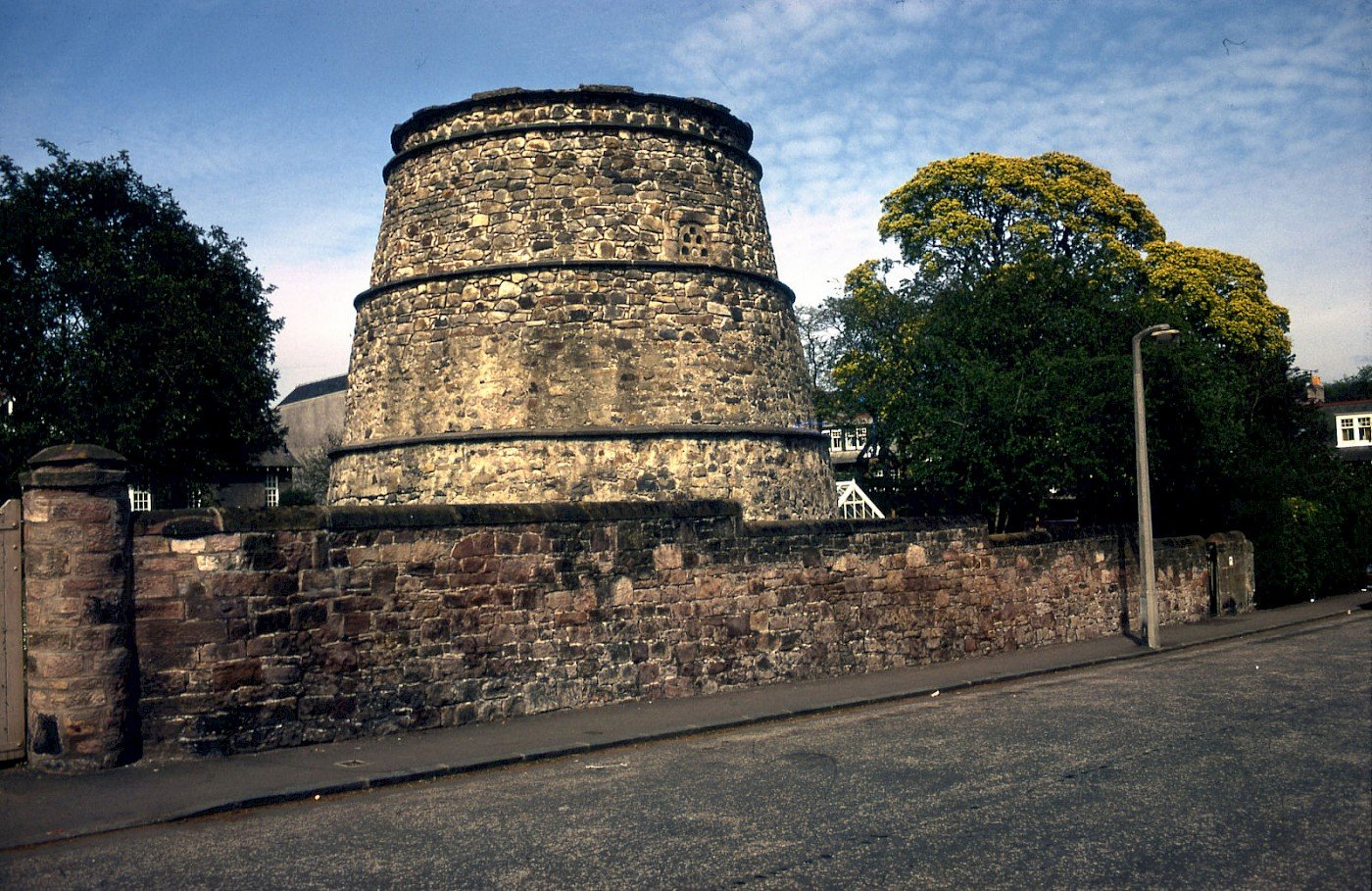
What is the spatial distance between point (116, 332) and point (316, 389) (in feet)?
155

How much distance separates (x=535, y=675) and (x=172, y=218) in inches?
881

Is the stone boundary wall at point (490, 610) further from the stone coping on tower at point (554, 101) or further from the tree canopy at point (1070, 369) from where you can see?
the stone coping on tower at point (554, 101)

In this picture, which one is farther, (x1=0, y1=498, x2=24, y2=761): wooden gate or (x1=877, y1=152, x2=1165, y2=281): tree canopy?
(x1=877, y1=152, x2=1165, y2=281): tree canopy

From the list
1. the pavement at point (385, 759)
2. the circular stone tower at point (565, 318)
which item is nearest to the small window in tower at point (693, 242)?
the circular stone tower at point (565, 318)

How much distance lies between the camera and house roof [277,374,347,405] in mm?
68688

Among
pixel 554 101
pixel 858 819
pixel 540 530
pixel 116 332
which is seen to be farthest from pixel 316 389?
pixel 858 819

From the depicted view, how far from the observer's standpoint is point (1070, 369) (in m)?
22.1

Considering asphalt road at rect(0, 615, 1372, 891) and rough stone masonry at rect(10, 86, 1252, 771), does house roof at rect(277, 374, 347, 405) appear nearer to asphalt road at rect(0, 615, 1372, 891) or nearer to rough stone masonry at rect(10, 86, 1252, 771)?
rough stone masonry at rect(10, 86, 1252, 771)

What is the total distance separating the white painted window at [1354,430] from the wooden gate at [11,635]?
63.0m

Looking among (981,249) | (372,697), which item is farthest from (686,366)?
(981,249)

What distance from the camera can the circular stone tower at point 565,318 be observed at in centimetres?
1784

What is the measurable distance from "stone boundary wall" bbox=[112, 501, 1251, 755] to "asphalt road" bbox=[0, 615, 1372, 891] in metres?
1.92

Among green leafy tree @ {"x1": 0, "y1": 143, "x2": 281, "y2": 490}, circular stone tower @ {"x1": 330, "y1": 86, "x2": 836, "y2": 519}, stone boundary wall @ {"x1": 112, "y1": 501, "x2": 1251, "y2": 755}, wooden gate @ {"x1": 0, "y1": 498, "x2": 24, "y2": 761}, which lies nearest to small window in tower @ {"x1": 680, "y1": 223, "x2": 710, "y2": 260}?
circular stone tower @ {"x1": 330, "y1": 86, "x2": 836, "y2": 519}

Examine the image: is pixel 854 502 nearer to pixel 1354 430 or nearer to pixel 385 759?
pixel 385 759
